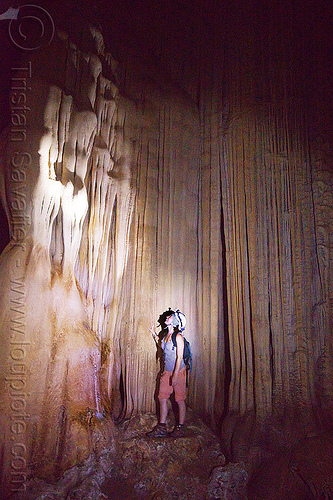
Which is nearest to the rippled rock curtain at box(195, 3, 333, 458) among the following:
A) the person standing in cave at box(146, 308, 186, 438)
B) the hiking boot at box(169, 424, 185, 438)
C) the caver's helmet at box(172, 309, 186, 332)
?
the hiking boot at box(169, 424, 185, 438)

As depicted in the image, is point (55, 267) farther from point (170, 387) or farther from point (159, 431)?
point (159, 431)

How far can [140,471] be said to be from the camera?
13.5ft

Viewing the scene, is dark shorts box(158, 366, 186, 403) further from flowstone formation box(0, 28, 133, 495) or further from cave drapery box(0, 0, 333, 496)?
flowstone formation box(0, 28, 133, 495)

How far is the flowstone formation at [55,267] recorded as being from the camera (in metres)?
3.64

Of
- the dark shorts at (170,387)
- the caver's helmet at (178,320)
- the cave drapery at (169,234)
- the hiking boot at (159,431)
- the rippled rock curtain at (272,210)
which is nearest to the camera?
the cave drapery at (169,234)

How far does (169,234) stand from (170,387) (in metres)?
1.78

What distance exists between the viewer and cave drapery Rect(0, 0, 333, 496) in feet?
12.7

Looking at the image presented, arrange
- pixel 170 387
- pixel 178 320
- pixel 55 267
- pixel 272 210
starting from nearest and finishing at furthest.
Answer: pixel 55 267 < pixel 170 387 < pixel 178 320 < pixel 272 210

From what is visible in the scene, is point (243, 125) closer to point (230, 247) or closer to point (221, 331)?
point (230, 247)

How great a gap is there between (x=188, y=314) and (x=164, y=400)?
3.75 ft

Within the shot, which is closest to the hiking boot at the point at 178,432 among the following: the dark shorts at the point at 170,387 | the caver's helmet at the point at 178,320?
the dark shorts at the point at 170,387

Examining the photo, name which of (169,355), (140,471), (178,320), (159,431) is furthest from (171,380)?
(140,471)

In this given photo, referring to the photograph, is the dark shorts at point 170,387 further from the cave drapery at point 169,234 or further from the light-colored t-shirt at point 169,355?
the cave drapery at point 169,234

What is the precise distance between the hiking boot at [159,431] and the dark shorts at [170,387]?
0.28 m
